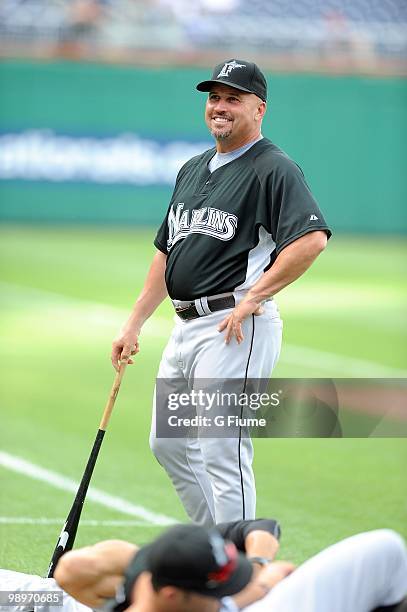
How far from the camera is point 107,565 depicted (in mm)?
4434

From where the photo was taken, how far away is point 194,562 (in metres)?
3.62

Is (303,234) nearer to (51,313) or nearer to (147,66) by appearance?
(51,313)

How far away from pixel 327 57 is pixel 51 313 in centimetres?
1298

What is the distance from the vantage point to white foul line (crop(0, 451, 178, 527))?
294 inches

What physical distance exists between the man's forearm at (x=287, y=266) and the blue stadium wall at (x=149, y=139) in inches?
750

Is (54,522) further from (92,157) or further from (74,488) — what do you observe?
(92,157)

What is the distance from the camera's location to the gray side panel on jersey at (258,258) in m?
5.99

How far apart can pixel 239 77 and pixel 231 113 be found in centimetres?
18

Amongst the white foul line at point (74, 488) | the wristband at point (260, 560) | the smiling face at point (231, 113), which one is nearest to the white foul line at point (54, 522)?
the white foul line at point (74, 488)

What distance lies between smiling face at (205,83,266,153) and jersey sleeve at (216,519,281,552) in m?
2.26

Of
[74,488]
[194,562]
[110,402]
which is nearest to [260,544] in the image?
[194,562]

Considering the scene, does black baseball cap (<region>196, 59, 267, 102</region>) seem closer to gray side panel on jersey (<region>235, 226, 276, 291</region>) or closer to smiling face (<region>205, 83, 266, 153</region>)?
smiling face (<region>205, 83, 266, 153</region>)

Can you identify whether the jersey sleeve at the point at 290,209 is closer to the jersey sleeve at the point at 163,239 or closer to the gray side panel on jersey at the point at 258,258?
the gray side panel on jersey at the point at 258,258

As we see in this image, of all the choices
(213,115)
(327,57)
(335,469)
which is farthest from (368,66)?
(213,115)
